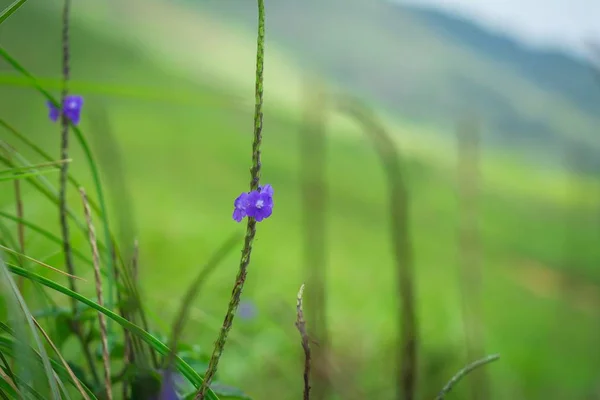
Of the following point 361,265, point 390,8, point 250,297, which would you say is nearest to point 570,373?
point 361,265

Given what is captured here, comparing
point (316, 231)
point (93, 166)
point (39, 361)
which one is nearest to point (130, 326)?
point (39, 361)

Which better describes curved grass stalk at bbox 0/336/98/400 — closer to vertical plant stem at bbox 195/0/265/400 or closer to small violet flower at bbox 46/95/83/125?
vertical plant stem at bbox 195/0/265/400

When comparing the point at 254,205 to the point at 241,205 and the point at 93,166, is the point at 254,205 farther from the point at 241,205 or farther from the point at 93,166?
the point at 93,166

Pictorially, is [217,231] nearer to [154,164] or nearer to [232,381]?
[154,164]

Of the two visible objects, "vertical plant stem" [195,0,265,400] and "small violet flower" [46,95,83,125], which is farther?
"small violet flower" [46,95,83,125]

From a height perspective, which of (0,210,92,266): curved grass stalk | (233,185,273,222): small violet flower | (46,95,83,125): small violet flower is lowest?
(233,185,273,222): small violet flower

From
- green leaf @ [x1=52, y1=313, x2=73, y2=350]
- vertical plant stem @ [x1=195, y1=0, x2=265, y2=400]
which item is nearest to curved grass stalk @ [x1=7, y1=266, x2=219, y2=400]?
vertical plant stem @ [x1=195, y1=0, x2=265, y2=400]

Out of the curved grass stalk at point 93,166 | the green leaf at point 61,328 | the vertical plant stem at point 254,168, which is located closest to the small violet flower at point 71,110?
the curved grass stalk at point 93,166

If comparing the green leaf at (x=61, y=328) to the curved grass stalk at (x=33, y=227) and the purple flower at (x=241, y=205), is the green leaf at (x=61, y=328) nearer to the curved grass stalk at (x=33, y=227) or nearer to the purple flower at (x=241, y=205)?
the curved grass stalk at (x=33, y=227)
